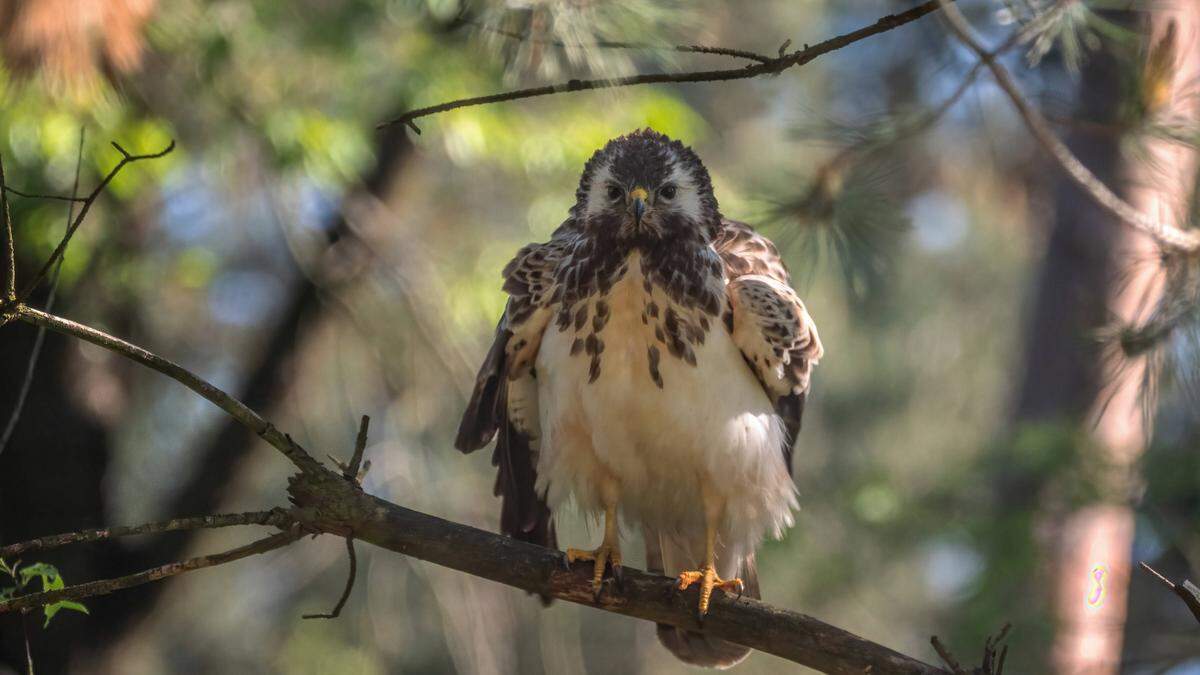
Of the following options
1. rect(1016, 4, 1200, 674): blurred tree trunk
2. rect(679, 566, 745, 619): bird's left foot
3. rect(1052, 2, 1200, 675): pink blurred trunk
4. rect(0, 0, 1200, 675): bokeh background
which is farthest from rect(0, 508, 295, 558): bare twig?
rect(1052, 2, 1200, 675): pink blurred trunk

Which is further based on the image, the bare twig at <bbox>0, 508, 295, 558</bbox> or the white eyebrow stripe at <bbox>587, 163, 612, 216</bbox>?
the white eyebrow stripe at <bbox>587, 163, 612, 216</bbox>

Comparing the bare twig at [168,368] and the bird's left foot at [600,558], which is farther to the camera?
the bird's left foot at [600,558]

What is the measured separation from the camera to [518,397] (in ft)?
13.1

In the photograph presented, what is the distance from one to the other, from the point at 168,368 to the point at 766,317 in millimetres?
1760

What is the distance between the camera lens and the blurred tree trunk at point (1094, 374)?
6070mm

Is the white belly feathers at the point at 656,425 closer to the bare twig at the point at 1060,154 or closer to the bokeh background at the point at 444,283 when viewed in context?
the bokeh background at the point at 444,283

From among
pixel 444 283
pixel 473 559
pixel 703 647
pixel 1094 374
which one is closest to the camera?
pixel 473 559

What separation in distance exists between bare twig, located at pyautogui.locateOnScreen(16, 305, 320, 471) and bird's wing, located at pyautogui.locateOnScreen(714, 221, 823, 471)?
1425mm

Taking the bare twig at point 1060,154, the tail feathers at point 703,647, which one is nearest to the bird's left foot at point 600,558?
the tail feathers at point 703,647

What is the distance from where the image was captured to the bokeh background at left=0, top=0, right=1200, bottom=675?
4551 millimetres

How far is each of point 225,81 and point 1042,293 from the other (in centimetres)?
480

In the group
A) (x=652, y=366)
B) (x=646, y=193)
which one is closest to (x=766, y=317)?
(x=652, y=366)

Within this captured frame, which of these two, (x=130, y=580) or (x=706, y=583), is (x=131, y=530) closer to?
(x=130, y=580)

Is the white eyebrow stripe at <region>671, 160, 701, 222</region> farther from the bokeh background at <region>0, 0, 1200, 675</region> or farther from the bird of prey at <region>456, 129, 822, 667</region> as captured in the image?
the bokeh background at <region>0, 0, 1200, 675</region>
